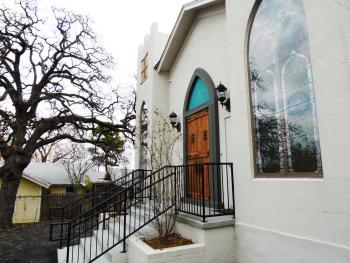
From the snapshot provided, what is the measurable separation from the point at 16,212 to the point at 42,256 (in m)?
11.3

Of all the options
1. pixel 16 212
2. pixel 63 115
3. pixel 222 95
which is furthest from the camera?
pixel 16 212

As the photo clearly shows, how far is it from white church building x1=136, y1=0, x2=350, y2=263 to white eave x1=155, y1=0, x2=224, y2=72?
0.80 meters

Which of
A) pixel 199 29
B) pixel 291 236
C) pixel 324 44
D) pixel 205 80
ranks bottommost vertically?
pixel 291 236

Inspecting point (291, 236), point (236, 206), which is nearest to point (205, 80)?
point (236, 206)

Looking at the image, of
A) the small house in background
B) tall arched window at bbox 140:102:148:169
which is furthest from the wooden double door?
the small house in background

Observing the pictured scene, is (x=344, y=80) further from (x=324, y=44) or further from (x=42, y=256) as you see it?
(x=42, y=256)

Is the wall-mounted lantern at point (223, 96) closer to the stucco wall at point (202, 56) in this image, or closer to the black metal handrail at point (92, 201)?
the stucco wall at point (202, 56)

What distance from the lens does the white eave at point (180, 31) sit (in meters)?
6.74

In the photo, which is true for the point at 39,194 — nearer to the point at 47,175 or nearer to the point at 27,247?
the point at 47,175

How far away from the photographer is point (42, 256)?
6.18 metres

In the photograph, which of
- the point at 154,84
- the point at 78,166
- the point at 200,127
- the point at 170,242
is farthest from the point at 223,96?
the point at 78,166

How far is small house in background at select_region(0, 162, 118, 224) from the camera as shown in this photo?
1486cm

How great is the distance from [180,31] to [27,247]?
804cm

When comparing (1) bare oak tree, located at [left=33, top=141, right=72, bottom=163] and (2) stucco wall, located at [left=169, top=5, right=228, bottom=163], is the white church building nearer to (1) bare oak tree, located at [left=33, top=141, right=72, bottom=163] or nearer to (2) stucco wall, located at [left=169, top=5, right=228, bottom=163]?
(2) stucco wall, located at [left=169, top=5, right=228, bottom=163]
